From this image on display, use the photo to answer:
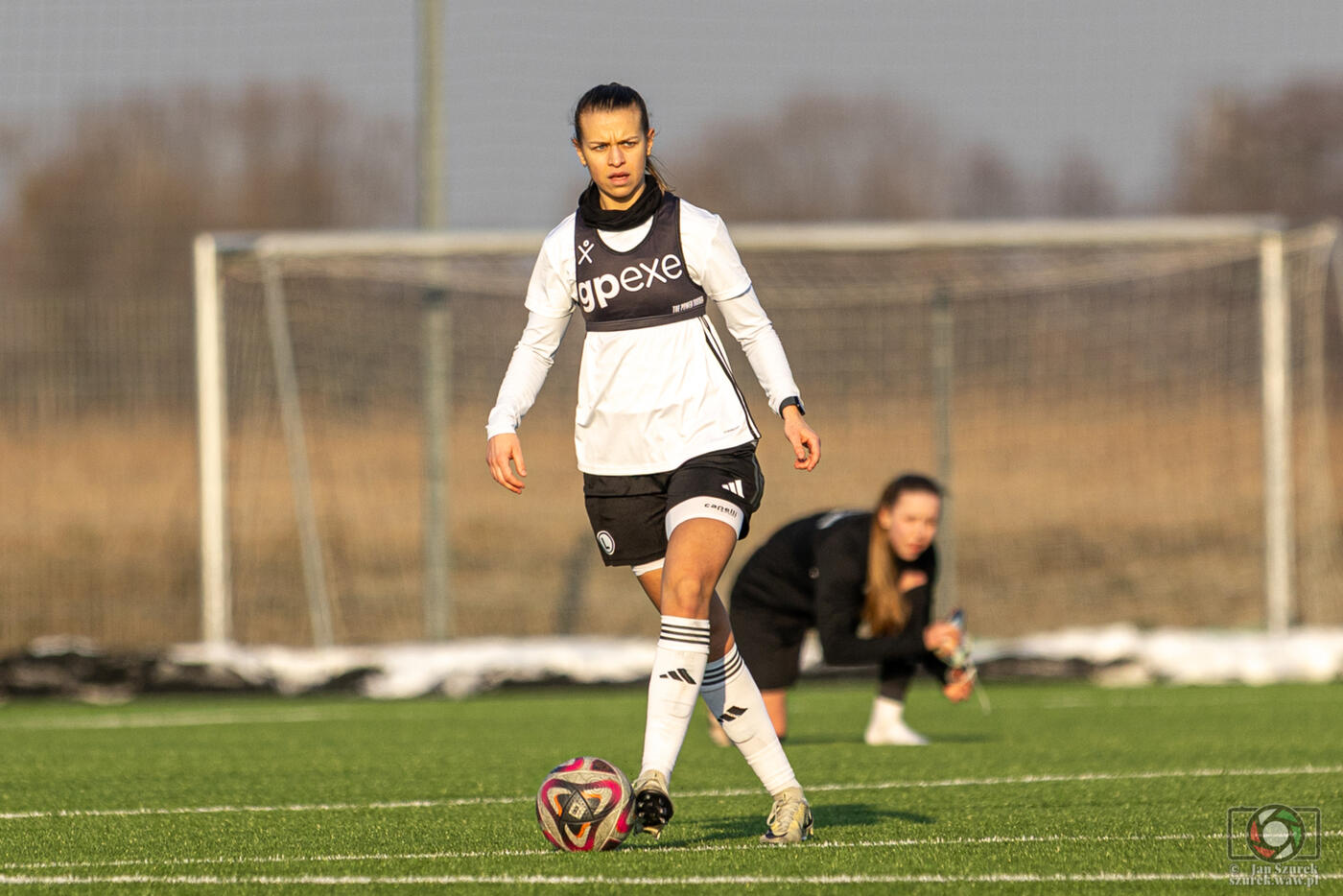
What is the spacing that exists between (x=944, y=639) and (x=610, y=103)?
2.83 m

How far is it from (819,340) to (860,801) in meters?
9.36

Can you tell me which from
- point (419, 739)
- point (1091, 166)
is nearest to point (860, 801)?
point (419, 739)

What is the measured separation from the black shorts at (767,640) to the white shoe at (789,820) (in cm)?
294

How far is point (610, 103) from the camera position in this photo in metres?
4.36

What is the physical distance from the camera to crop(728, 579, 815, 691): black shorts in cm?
744

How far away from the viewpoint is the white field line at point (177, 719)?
8859 mm

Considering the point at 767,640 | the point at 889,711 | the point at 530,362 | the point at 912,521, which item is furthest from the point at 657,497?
the point at 889,711

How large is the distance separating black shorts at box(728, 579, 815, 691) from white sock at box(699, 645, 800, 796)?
9.55 ft

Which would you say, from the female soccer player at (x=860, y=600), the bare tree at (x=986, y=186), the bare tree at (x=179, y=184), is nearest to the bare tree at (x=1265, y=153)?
the bare tree at (x=986, y=186)

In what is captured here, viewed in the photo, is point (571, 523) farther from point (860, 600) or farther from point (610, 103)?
point (610, 103)

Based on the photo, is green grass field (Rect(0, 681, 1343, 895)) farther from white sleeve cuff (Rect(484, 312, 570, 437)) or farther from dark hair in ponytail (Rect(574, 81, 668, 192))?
dark hair in ponytail (Rect(574, 81, 668, 192))

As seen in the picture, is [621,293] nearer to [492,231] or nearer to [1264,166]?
[492,231]

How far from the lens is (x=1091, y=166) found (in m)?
19.3

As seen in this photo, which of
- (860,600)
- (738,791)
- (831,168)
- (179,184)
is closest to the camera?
(738,791)
